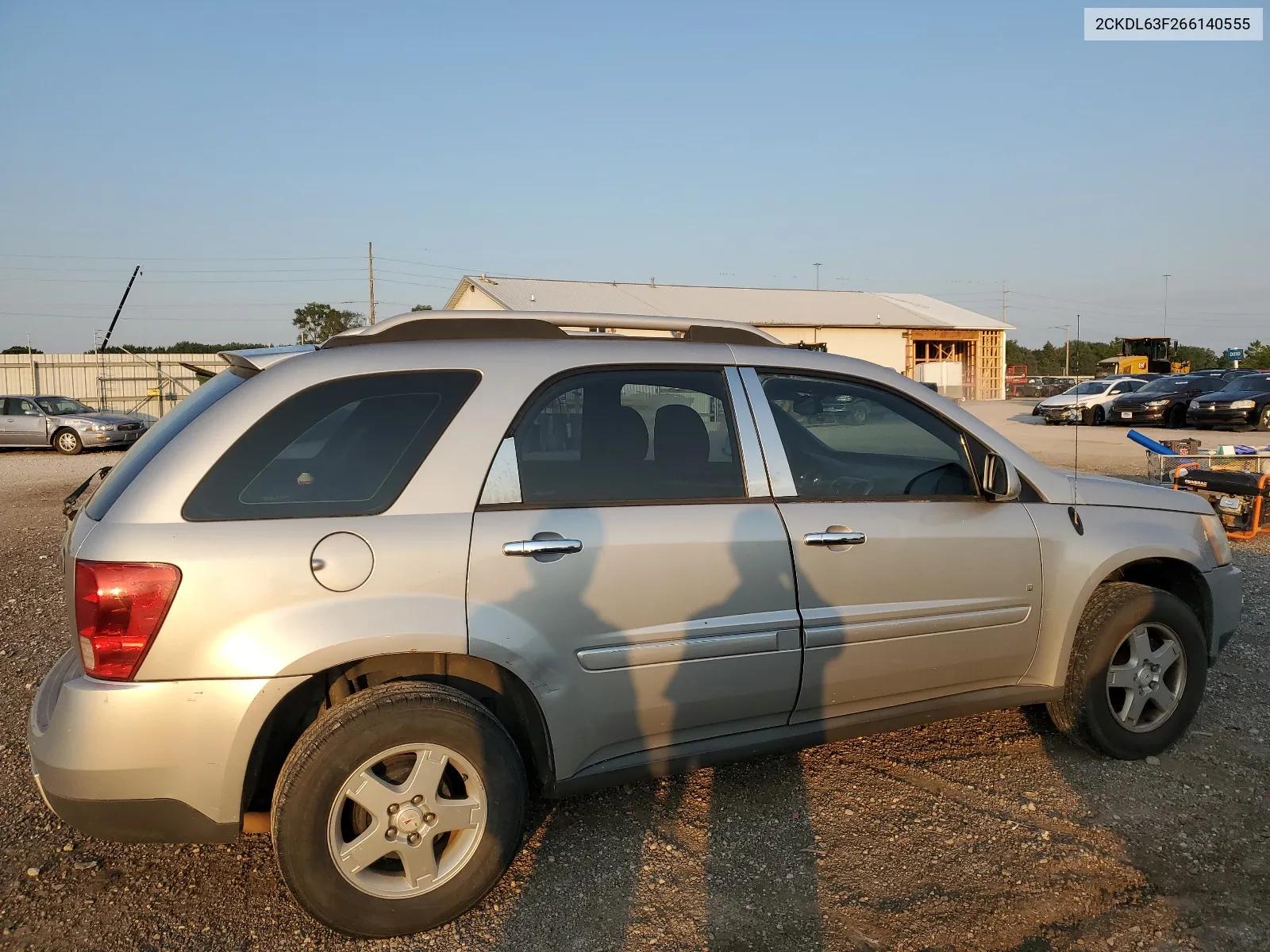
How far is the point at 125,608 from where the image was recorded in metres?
2.50

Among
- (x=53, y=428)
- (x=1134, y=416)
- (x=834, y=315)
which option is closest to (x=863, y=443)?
(x=53, y=428)

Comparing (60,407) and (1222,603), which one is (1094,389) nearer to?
(1222,603)

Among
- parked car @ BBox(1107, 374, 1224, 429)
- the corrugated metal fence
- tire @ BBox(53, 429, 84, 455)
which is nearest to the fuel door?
tire @ BBox(53, 429, 84, 455)

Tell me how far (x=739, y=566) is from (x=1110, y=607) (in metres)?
1.76

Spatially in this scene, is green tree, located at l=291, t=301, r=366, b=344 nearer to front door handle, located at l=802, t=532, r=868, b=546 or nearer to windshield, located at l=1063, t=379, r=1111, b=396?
windshield, located at l=1063, t=379, r=1111, b=396

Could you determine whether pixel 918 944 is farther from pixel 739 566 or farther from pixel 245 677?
pixel 245 677

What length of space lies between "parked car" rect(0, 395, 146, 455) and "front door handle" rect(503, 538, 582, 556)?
2264 centimetres

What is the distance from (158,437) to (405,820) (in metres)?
1.45

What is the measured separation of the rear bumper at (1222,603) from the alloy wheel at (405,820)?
332 centimetres

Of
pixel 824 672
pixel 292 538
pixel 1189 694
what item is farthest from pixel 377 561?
pixel 1189 694

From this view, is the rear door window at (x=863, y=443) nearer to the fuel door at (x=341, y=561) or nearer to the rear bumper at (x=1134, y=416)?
the fuel door at (x=341, y=561)

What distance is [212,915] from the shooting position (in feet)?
9.45

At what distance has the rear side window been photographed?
2.67 meters

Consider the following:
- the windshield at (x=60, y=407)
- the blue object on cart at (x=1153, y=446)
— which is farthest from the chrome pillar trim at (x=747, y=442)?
the windshield at (x=60, y=407)
